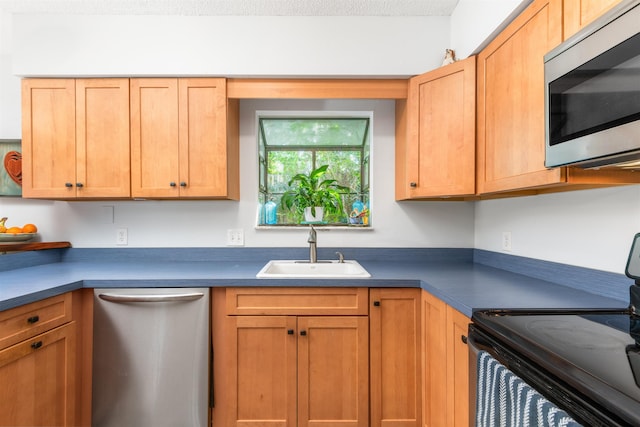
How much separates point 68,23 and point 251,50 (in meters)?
1.12

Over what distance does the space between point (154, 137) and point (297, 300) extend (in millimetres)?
1298

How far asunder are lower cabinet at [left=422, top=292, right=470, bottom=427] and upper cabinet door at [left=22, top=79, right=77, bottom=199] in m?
2.15

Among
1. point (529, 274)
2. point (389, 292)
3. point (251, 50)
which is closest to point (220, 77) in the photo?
point (251, 50)

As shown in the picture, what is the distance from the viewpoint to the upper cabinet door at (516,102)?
3.92 ft

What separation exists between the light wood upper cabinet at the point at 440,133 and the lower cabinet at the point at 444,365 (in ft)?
2.13

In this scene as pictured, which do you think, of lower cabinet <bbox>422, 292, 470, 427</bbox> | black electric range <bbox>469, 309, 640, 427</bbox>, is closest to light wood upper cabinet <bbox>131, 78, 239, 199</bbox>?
lower cabinet <bbox>422, 292, 470, 427</bbox>

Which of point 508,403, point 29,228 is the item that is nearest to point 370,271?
point 508,403

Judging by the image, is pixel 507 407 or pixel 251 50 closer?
pixel 507 407

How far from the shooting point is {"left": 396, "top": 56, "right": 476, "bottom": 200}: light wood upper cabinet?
170cm

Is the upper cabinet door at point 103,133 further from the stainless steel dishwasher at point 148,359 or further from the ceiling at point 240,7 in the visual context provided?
the stainless steel dishwasher at point 148,359

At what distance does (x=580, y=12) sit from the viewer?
1.04 m

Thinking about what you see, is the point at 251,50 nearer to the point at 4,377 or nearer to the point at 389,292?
the point at 389,292

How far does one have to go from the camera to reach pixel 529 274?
5.48 feet

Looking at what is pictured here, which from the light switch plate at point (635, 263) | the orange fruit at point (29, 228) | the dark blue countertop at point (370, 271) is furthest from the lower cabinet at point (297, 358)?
the orange fruit at point (29, 228)
